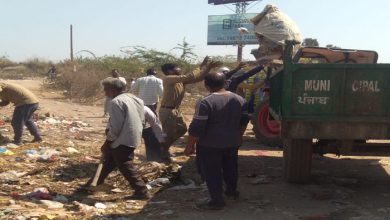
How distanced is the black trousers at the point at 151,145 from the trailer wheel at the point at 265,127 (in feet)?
7.95

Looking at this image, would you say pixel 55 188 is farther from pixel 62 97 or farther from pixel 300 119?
pixel 62 97

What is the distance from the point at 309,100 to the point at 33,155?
15.4 ft

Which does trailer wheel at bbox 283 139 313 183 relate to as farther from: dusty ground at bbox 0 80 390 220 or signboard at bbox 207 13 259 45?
signboard at bbox 207 13 259 45

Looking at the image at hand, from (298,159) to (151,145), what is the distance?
249cm

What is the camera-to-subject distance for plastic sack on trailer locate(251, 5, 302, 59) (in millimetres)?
7930

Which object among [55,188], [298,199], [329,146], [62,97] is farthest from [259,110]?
[62,97]

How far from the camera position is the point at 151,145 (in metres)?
7.70

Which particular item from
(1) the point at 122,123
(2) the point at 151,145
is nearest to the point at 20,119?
(2) the point at 151,145

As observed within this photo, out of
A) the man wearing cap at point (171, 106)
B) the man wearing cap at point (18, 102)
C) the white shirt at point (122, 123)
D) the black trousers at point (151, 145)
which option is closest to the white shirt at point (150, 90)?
the man wearing cap at point (171, 106)

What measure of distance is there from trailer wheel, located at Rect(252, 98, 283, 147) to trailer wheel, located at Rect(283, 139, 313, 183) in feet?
10.1

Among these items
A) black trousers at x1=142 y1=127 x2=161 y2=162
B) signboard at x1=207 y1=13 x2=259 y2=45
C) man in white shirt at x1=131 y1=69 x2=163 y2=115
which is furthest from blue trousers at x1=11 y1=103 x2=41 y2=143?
signboard at x1=207 y1=13 x2=259 y2=45

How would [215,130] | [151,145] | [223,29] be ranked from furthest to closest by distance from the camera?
[223,29]
[151,145]
[215,130]

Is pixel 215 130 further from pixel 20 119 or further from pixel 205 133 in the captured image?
pixel 20 119

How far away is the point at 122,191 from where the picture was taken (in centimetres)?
612
